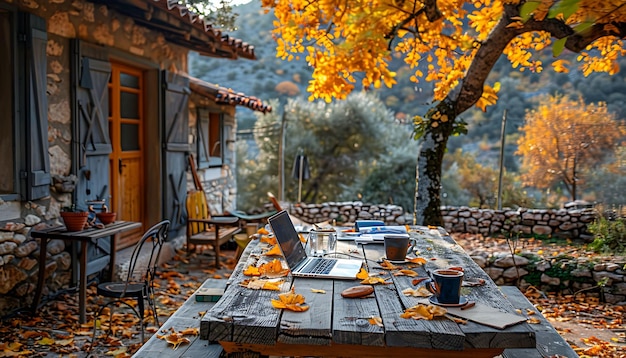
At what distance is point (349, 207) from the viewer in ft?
32.2

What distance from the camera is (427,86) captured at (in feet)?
75.9

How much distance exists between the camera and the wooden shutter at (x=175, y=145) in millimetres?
6828

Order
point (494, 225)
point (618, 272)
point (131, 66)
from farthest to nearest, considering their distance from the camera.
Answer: point (494, 225) < point (131, 66) < point (618, 272)

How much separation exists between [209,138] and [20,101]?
4.82 metres

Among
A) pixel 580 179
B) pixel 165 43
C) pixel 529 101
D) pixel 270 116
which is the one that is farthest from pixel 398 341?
pixel 529 101

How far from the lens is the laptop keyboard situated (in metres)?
2.62

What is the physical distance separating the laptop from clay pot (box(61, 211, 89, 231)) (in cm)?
222

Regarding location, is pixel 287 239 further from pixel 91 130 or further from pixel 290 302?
pixel 91 130

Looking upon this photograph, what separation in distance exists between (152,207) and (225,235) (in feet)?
3.00

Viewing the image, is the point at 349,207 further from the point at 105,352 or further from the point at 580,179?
the point at 105,352

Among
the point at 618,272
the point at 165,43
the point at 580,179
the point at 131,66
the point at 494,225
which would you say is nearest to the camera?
the point at 618,272

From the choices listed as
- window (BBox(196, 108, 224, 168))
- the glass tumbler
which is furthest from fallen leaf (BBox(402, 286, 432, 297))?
window (BBox(196, 108, 224, 168))

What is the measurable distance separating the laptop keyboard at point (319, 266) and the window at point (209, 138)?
545cm

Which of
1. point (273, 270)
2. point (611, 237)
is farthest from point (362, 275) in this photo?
point (611, 237)
